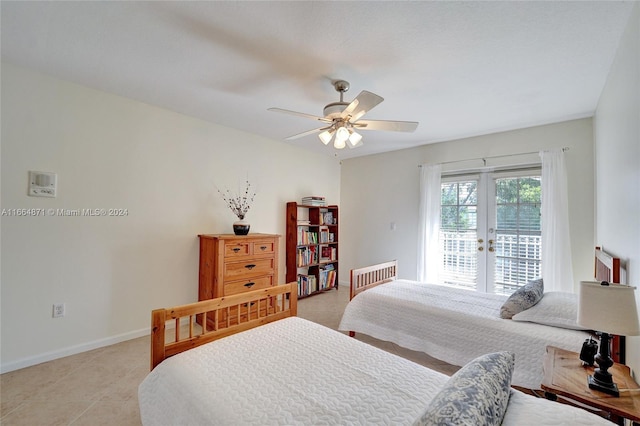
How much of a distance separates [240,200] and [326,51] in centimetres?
238

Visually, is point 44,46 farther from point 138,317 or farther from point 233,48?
point 138,317

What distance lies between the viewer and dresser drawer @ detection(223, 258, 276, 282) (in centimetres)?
302

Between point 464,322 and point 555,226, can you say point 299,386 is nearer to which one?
point 464,322

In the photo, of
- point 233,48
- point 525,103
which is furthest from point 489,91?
point 233,48

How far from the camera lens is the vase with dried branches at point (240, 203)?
3314 millimetres

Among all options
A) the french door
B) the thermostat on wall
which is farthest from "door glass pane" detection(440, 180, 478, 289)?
the thermostat on wall

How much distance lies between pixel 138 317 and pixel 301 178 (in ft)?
9.36

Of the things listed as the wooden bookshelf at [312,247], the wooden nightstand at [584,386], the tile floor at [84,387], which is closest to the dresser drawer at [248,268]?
the wooden bookshelf at [312,247]

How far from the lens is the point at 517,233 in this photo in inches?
133

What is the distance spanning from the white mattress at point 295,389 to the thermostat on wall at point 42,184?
79.3 inches

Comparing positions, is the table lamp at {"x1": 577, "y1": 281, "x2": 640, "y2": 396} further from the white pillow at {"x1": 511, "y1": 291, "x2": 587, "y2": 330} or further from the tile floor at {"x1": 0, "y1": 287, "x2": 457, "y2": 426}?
the tile floor at {"x1": 0, "y1": 287, "x2": 457, "y2": 426}

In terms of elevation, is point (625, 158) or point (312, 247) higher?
point (625, 158)

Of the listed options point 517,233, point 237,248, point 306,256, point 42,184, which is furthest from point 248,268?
point 517,233

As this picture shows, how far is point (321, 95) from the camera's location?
2520 mm
